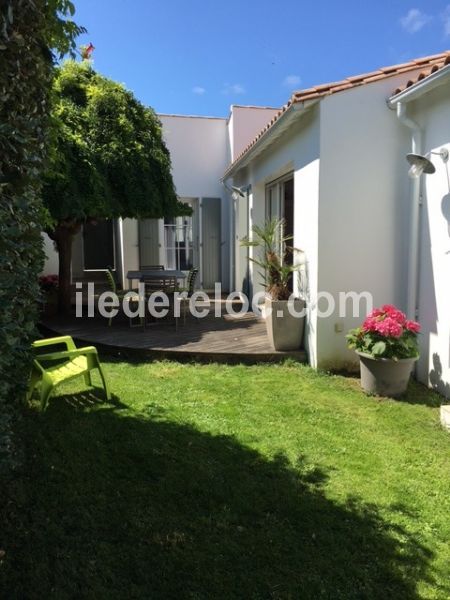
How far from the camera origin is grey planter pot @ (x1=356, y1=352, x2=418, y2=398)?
5.07 meters

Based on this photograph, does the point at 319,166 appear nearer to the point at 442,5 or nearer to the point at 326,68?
the point at 442,5

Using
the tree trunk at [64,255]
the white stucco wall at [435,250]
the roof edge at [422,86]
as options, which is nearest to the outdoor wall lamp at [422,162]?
the white stucco wall at [435,250]

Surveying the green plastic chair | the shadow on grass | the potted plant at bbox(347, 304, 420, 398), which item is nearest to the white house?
the potted plant at bbox(347, 304, 420, 398)

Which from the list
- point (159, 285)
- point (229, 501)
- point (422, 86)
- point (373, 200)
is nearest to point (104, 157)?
point (159, 285)

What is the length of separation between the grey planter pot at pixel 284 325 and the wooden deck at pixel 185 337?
0.49ft

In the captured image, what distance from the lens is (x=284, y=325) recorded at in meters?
6.52

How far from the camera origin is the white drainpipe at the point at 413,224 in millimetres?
5367

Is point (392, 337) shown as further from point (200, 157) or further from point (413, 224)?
point (200, 157)

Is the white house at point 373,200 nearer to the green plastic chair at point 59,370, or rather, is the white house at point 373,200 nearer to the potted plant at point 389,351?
the potted plant at point 389,351

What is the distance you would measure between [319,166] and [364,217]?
3.03ft

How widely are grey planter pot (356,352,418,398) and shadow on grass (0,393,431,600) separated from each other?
2.04 meters

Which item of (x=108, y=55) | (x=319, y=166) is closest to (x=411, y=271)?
(x=319, y=166)

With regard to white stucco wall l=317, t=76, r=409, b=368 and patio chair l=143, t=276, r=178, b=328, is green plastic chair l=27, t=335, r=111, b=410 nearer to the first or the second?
patio chair l=143, t=276, r=178, b=328

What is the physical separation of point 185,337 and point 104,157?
3.65 m
